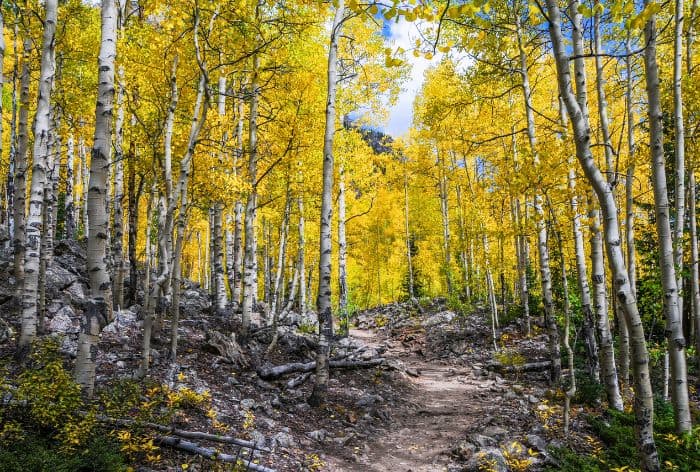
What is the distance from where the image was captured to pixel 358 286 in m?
37.3

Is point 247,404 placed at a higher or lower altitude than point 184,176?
lower

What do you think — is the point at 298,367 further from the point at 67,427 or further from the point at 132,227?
the point at 132,227

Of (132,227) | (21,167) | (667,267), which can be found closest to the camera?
(667,267)

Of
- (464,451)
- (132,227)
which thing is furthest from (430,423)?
(132,227)

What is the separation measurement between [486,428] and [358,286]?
30781mm

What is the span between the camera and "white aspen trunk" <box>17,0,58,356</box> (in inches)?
219

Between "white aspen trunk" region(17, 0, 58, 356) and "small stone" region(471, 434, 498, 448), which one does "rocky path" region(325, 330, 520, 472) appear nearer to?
"small stone" region(471, 434, 498, 448)

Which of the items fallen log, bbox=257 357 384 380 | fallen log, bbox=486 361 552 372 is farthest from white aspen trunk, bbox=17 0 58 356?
fallen log, bbox=486 361 552 372

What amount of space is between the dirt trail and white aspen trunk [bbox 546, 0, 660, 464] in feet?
8.73

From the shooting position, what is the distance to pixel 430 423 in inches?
292

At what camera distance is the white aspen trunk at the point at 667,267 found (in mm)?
5277

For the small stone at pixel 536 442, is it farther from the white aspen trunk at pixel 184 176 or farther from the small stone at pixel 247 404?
the white aspen trunk at pixel 184 176

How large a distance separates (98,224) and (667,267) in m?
6.98

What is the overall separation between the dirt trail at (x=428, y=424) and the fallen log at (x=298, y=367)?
139 cm
